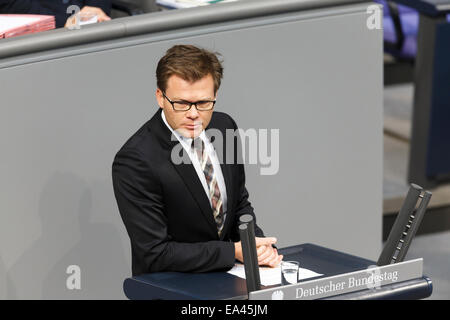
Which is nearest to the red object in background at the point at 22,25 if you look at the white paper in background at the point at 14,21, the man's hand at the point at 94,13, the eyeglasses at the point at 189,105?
the white paper in background at the point at 14,21

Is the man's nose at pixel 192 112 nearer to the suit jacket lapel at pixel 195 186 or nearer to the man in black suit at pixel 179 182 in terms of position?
the man in black suit at pixel 179 182

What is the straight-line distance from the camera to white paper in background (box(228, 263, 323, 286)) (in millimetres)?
2992

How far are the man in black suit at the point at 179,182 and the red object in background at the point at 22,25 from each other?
658 millimetres

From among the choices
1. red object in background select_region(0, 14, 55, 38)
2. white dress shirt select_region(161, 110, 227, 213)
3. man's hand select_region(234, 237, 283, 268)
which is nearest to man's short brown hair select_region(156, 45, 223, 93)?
white dress shirt select_region(161, 110, 227, 213)

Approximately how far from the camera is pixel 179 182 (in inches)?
124

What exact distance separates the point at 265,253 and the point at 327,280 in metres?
0.39

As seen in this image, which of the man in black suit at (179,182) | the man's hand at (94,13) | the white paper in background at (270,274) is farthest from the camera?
the man's hand at (94,13)

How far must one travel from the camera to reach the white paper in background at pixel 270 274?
9.82 feet

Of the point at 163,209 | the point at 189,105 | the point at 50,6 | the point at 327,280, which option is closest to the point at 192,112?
the point at 189,105

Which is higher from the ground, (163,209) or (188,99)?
(188,99)

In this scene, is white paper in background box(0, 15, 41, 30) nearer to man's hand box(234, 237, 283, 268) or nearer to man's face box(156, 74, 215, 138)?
man's face box(156, 74, 215, 138)

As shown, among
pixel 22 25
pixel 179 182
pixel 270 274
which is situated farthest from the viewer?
pixel 22 25

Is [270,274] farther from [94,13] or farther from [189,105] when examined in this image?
[94,13]

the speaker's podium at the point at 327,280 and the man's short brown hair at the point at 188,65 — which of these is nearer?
the speaker's podium at the point at 327,280
